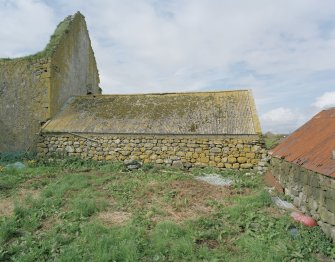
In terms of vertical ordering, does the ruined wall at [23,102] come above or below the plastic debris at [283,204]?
above

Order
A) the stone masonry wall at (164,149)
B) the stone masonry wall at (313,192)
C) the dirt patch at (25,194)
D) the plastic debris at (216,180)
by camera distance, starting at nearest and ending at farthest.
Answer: the stone masonry wall at (313,192) < the dirt patch at (25,194) < the plastic debris at (216,180) < the stone masonry wall at (164,149)

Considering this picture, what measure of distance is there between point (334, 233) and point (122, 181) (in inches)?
262

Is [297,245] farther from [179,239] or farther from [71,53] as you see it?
[71,53]

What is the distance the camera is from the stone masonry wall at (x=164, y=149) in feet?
42.1

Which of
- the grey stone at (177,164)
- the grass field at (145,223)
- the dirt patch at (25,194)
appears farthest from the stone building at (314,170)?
the dirt patch at (25,194)

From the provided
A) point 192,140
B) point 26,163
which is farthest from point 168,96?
point 26,163

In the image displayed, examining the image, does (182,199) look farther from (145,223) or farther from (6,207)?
(6,207)

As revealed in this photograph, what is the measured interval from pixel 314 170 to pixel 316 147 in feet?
4.31

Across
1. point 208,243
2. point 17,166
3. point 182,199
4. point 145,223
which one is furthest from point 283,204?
point 17,166

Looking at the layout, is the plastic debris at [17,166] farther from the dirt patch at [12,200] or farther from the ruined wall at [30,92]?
the dirt patch at [12,200]

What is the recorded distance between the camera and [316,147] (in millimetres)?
7406

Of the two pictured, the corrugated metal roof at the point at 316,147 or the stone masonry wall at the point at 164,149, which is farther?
the stone masonry wall at the point at 164,149

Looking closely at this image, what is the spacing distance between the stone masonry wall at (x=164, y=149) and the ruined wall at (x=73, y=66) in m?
2.18

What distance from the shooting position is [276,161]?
33.9 ft
